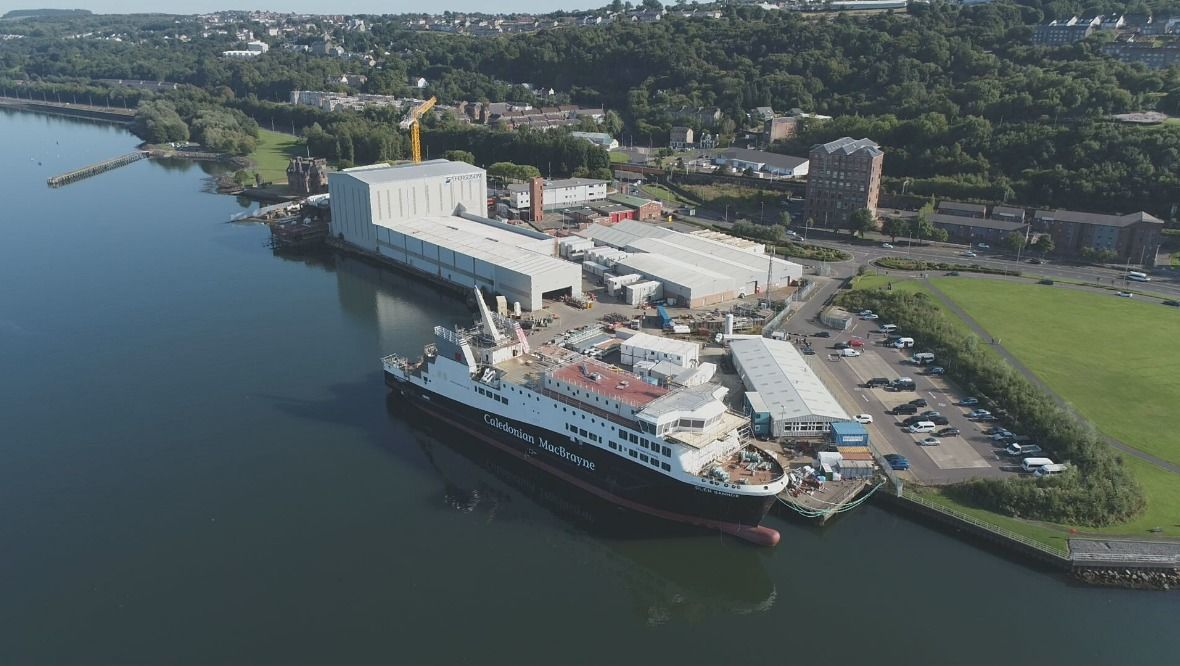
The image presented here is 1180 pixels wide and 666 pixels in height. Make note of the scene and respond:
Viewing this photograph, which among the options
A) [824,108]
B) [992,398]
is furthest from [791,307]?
[824,108]

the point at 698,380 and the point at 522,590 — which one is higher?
the point at 698,380

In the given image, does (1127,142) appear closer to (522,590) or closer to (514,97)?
(522,590)

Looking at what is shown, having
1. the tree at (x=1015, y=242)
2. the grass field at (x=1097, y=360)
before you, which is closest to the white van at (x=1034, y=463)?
the grass field at (x=1097, y=360)

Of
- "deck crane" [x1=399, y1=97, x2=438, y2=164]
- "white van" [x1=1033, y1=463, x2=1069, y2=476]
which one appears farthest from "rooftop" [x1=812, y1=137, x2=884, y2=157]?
"deck crane" [x1=399, y1=97, x2=438, y2=164]

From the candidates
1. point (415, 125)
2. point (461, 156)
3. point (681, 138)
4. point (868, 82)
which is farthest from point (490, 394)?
point (868, 82)

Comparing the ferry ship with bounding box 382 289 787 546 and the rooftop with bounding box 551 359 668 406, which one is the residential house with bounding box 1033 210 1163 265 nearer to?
the ferry ship with bounding box 382 289 787 546

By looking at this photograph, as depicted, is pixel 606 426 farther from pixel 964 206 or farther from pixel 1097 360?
pixel 964 206

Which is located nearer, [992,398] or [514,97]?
[992,398]
